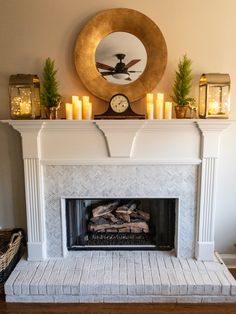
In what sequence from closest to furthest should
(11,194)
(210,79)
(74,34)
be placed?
1. (210,79)
2. (74,34)
3. (11,194)

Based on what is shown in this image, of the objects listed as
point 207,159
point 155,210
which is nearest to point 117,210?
point 155,210

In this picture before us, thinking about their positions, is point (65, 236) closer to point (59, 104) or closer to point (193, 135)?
point (59, 104)

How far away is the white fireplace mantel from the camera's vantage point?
227 cm

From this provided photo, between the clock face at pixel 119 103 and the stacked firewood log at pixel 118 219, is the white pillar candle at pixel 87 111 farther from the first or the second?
the stacked firewood log at pixel 118 219

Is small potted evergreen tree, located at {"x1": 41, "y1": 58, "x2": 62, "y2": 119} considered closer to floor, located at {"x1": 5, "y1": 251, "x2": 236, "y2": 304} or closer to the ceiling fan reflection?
the ceiling fan reflection

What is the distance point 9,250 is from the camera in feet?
7.60

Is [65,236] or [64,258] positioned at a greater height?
[65,236]

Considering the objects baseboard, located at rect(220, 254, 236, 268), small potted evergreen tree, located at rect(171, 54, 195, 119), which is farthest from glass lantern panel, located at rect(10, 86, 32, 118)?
baseboard, located at rect(220, 254, 236, 268)

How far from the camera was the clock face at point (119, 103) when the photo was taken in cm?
228

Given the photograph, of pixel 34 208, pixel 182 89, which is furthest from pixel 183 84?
pixel 34 208

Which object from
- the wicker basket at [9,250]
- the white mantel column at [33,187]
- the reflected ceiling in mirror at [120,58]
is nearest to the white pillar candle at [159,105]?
the reflected ceiling in mirror at [120,58]

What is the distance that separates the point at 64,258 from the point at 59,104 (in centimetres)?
133

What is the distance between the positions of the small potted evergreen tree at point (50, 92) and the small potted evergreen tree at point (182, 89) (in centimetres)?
96

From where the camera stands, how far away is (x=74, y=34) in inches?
93.7
